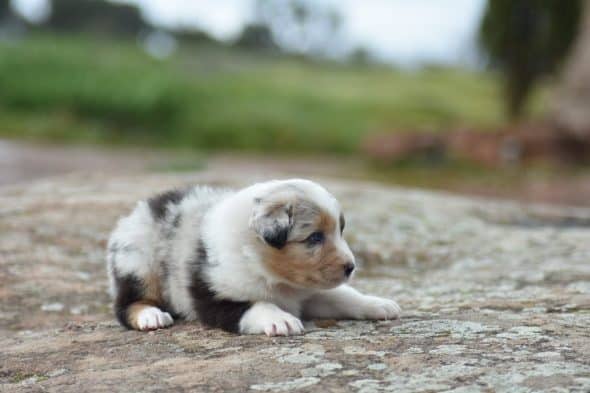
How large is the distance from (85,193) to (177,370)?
187 inches

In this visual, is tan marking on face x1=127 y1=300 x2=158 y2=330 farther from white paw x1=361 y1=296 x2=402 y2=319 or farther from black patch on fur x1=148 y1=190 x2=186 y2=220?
white paw x1=361 y1=296 x2=402 y2=319

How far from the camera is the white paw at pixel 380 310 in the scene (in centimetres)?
439

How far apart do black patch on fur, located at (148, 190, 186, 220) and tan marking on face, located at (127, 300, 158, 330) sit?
50 cm

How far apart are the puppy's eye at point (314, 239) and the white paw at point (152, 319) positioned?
941 millimetres

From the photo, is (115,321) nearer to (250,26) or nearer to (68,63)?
(68,63)

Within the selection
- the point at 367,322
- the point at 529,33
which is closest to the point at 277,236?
the point at 367,322

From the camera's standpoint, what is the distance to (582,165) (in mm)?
15742

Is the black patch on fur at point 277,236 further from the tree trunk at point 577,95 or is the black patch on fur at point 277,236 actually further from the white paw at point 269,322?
the tree trunk at point 577,95

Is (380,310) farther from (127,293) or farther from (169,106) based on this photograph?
(169,106)

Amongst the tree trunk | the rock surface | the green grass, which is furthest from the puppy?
the green grass

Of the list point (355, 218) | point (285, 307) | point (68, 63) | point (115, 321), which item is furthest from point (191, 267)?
point (68, 63)

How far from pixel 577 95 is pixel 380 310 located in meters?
13.3

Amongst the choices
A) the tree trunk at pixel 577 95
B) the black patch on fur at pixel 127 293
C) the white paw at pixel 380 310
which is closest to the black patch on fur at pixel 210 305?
the black patch on fur at pixel 127 293

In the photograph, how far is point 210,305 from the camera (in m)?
4.31
